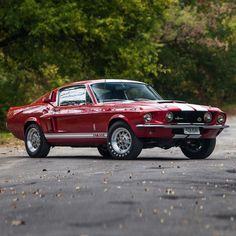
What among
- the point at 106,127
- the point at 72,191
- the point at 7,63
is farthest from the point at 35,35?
the point at 72,191

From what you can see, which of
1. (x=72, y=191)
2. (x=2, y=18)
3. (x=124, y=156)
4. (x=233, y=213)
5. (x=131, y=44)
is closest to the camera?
(x=233, y=213)

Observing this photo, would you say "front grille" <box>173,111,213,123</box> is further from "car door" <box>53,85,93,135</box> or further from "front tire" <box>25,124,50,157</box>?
"front tire" <box>25,124,50,157</box>

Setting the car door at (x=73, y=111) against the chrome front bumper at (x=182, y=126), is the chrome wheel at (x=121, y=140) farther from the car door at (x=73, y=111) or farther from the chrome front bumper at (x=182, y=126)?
the car door at (x=73, y=111)

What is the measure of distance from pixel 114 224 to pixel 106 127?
26.9ft

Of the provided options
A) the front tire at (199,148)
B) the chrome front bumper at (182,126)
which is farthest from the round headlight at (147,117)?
the front tire at (199,148)

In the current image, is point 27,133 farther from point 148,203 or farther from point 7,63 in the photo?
point 7,63

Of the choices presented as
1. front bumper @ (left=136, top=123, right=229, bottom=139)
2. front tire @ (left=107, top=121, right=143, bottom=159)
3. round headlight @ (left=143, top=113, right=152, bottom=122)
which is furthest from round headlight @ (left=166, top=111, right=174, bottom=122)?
front tire @ (left=107, top=121, right=143, bottom=159)

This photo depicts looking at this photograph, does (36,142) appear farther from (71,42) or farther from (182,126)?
(71,42)

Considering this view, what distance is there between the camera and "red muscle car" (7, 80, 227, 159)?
1429 cm

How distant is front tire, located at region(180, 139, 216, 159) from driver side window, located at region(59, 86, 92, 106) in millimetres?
2181

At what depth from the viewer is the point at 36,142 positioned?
54.9 ft

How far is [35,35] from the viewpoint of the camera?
29406 mm

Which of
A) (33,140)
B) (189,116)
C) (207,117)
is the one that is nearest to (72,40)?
(33,140)

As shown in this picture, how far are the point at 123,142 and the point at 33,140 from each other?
2.98 metres
